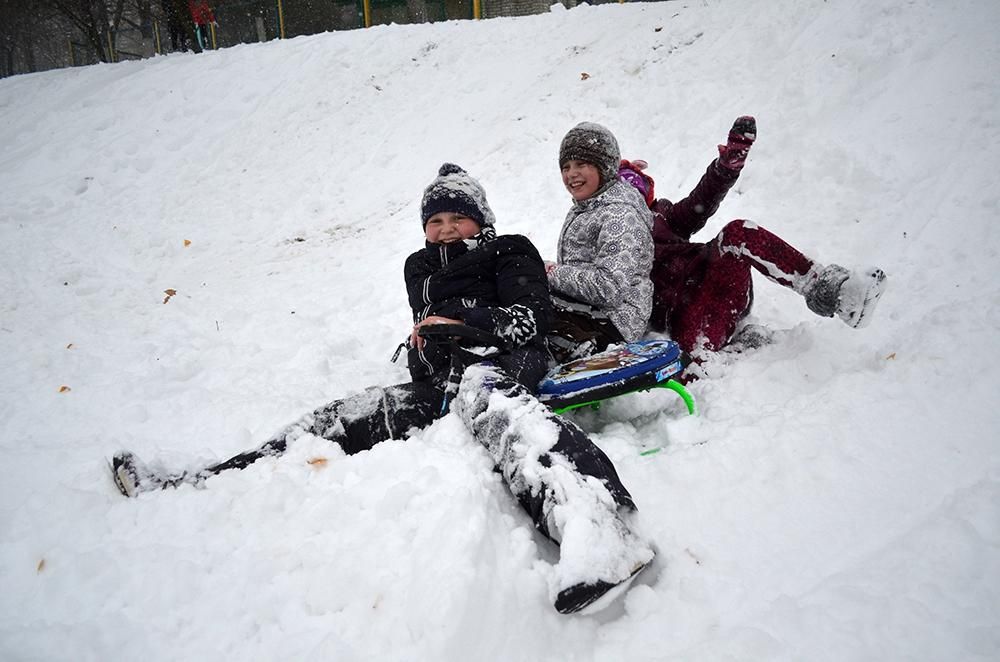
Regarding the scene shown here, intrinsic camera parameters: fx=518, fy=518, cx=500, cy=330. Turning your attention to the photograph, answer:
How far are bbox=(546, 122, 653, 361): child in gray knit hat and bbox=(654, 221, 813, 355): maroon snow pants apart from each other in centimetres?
34

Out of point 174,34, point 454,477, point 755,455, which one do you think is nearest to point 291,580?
point 454,477

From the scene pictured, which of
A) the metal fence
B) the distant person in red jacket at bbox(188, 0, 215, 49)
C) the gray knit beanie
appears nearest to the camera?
the gray knit beanie

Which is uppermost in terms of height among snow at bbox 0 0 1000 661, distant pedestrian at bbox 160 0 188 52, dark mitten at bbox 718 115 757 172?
distant pedestrian at bbox 160 0 188 52

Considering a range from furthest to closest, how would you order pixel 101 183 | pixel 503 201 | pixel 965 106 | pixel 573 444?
pixel 101 183
pixel 503 201
pixel 965 106
pixel 573 444

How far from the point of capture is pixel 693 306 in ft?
10.6

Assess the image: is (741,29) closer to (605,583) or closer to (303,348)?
(303,348)

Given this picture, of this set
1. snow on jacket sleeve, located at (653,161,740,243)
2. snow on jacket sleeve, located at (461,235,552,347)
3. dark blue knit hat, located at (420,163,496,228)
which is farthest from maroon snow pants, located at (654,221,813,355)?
dark blue knit hat, located at (420,163,496,228)

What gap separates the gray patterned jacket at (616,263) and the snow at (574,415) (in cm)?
55

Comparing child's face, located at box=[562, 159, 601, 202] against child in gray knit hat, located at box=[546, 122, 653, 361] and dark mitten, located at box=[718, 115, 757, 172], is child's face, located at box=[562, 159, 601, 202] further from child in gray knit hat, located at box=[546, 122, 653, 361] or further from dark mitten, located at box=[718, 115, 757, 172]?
dark mitten, located at box=[718, 115, 757, 172]

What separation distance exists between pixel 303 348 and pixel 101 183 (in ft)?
24.5

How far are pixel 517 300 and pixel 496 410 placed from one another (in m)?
0.82

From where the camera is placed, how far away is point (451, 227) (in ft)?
9.90

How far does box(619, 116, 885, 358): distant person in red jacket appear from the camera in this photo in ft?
8.73

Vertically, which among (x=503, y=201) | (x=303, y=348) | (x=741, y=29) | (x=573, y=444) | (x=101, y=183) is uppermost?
(x=741, y=29)
